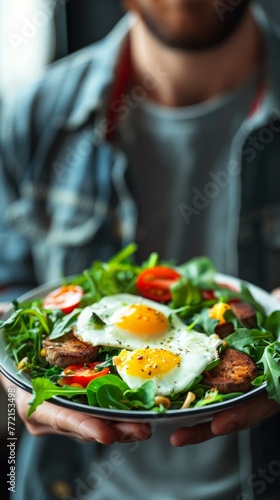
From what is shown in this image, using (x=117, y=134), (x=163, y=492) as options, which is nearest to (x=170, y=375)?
(x=163, y=492)

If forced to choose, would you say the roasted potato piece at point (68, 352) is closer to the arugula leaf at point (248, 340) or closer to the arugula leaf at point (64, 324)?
the arugula leaf at point (64, 324)

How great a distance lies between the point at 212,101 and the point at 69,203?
0.57m

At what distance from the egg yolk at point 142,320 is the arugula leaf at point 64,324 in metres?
0.09

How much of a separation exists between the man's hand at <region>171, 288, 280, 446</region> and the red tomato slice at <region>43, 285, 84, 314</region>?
1.12 ft

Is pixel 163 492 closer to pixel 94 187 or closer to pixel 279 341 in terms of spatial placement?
pixel 279 341

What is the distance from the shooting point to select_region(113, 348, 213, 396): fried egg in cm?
102

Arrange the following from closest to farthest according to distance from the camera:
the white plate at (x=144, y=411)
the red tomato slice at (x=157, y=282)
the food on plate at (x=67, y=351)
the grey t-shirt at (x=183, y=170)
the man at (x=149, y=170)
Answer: the white plate at (x=144, y=411) → the food on plate at (x=67, y=351) → the red tomato slice at (x=157, y=282) → the man at (x=149, y=170) → the grey t-shirt at (x=183, y=170)

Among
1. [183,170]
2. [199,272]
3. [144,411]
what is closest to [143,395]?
[144,411]

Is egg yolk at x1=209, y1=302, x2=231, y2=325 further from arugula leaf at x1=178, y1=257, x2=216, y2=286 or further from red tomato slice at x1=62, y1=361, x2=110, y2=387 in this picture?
red tomato slice at x1=62, y1=361, x2=110, y2=387

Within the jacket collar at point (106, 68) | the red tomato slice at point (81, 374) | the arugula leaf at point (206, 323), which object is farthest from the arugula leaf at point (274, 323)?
the jacket collar at point (106, 68)

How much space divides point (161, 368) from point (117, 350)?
0.11 m

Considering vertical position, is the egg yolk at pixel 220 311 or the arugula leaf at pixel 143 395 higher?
the arugula leaf at pixel 143 395

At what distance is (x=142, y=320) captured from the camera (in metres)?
1.17

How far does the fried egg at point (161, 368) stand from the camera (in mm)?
1024
